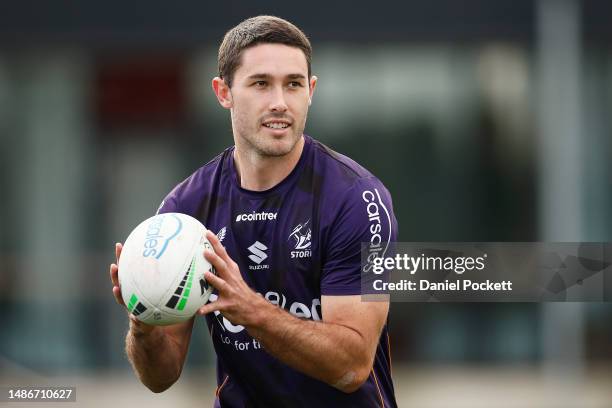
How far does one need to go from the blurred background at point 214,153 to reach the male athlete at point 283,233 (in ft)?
30.2

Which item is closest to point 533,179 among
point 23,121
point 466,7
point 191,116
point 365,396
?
point 466,7

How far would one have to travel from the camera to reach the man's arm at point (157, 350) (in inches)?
217

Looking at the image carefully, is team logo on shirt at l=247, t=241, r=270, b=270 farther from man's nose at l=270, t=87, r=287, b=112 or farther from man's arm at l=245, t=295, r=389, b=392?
man's nose at l=270, t=87, r=287, b=112

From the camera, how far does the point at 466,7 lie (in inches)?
571

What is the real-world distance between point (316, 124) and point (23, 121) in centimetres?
426

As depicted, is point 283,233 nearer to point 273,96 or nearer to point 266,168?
point 266,168

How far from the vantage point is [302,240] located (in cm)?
544

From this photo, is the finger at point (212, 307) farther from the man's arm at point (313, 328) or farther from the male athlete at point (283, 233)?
the male athlete at point (283, 233)

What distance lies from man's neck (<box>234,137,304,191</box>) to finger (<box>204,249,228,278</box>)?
2.70 feet

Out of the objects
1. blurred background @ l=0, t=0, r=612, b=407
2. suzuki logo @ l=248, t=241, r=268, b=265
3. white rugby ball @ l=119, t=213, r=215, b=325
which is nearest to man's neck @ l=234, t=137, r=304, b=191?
suzuki logo @ l=248, t=241, r=268, b=265

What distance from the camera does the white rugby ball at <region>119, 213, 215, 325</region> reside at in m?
4.96

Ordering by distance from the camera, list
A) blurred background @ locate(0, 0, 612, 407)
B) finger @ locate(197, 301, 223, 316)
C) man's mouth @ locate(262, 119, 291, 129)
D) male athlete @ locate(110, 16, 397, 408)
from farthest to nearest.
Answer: blurred background @ locate(0, 0, 612, 407) → man's mouth @ locate(262, 119, 291, 129) → male athlete @ locate(110, 16, 397, 408) → finger @ locate(197, 301, 223, 316)

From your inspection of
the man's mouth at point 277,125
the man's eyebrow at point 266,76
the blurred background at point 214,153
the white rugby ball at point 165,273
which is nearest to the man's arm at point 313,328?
the white rugby ball at point 165,273

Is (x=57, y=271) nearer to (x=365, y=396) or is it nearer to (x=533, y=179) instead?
(x=533, y=179)
